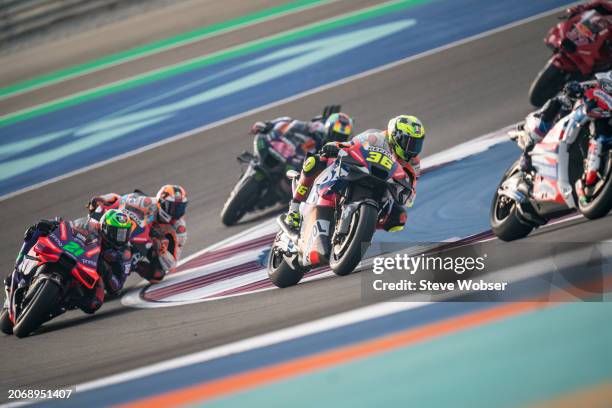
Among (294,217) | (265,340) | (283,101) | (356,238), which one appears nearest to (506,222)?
(356,238)

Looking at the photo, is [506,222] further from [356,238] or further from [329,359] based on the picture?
[329,359]

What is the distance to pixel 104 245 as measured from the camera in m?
11.2

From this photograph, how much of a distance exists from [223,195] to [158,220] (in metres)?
3.13

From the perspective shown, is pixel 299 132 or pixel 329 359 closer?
pixel 329 359

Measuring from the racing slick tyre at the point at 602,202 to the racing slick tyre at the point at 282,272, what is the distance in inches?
122

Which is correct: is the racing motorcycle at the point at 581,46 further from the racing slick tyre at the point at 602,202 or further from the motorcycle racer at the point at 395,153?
the racing slick tyre at the point at 602,202

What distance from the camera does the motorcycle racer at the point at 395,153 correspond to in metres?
9.50

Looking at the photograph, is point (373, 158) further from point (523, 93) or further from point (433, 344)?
point (523, 93)

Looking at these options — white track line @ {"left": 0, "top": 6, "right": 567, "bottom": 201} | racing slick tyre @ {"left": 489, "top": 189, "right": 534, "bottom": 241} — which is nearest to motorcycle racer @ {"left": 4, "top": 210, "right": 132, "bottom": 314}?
racing slick tyre @ {"left": 489, "top": 189, "right": 534, "bottom": 241}

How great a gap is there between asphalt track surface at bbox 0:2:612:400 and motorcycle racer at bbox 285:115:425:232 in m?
0.89

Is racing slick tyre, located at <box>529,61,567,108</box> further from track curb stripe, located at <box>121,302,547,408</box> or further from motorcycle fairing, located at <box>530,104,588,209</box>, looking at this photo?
track curb stripe, located at <box>121,302,547,408</box>

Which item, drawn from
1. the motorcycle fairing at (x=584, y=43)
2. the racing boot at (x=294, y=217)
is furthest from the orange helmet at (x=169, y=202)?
the motorcycle fairing at (x=584, y=43)

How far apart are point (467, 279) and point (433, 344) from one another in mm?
1386

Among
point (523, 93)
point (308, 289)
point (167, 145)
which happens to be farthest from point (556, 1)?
point (308, 289)
